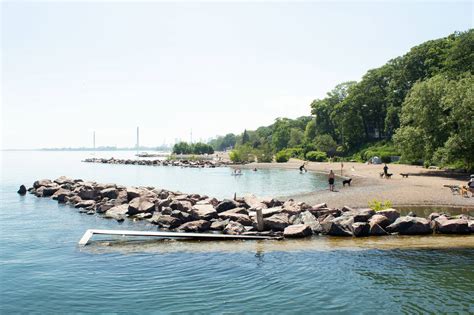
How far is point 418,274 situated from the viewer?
14.5 metres

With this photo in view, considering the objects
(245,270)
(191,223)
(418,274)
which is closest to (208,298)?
(245,270)

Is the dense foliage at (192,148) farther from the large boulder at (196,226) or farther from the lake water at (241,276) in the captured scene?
the lake water at (241,276)

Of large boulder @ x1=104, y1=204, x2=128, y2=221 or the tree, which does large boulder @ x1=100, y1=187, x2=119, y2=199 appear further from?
the tree

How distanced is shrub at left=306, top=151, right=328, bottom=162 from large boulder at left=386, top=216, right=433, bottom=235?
2946 inches

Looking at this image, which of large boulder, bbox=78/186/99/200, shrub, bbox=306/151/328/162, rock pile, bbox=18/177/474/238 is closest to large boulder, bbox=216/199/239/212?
rock pile, bbox=18/177/474/238

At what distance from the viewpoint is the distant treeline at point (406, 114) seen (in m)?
43.6

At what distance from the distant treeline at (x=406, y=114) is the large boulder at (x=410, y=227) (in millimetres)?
25139

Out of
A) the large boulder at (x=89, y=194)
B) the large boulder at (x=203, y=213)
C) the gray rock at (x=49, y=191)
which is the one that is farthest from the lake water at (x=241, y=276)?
the gray rock at (x=49, y=191)

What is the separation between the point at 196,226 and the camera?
2212 cm

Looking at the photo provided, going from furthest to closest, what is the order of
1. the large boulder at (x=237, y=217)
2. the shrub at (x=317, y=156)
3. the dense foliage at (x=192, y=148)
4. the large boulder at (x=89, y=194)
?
the dense foliage at (x=192, y=148) → the shrub at (x=317, y=156) → the large boulder at (x=89, y=194) → the large boulder at (x=237, y=217)

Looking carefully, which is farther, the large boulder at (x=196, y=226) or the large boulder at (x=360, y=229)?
the large boulder at (x=196, y=226)

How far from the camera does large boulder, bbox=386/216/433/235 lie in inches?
805

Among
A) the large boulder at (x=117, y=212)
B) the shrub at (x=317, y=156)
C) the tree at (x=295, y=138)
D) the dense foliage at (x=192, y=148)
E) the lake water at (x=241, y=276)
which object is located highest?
the tree at (x=295, y=138)

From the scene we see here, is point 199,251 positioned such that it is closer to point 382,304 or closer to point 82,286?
point 82,286
